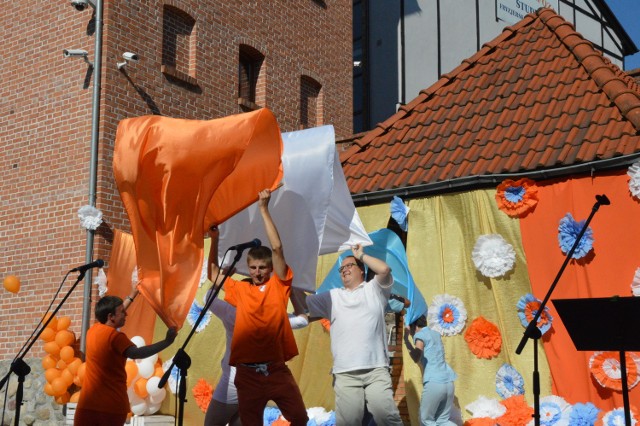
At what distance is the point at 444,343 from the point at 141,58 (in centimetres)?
708

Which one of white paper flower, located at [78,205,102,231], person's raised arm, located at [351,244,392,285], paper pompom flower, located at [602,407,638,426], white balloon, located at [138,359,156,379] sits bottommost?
paper pompom flower, located at [602,407,638,426]

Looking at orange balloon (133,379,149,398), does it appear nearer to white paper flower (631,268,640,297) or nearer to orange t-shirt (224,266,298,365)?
orange t-shirt (224,266,298,365)

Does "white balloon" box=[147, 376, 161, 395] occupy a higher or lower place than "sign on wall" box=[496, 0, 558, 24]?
lower

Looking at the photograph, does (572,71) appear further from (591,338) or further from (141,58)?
(141,58)

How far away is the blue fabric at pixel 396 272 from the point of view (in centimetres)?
983

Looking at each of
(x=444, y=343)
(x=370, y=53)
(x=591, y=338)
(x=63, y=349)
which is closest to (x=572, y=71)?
(x=444, y=343)

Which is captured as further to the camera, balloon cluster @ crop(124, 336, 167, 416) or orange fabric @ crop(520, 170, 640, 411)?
balloon cluster @ crop(124, 336, 167, 416)

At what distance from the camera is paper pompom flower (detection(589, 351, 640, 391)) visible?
28.4 ft

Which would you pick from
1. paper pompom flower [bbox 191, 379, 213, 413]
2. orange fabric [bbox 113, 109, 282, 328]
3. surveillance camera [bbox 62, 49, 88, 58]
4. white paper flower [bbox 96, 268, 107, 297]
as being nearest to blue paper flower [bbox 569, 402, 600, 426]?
orange fabric [bbox 113, 109, 282, 328]

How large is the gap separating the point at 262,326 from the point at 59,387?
6.55 m

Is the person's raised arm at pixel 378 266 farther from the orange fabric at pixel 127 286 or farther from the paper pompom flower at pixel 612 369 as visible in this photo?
the orange fabric at pixel 127 286

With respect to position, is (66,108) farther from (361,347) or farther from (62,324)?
(361,347)

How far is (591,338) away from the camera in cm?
647

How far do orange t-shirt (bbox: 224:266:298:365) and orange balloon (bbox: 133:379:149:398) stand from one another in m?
5.61
